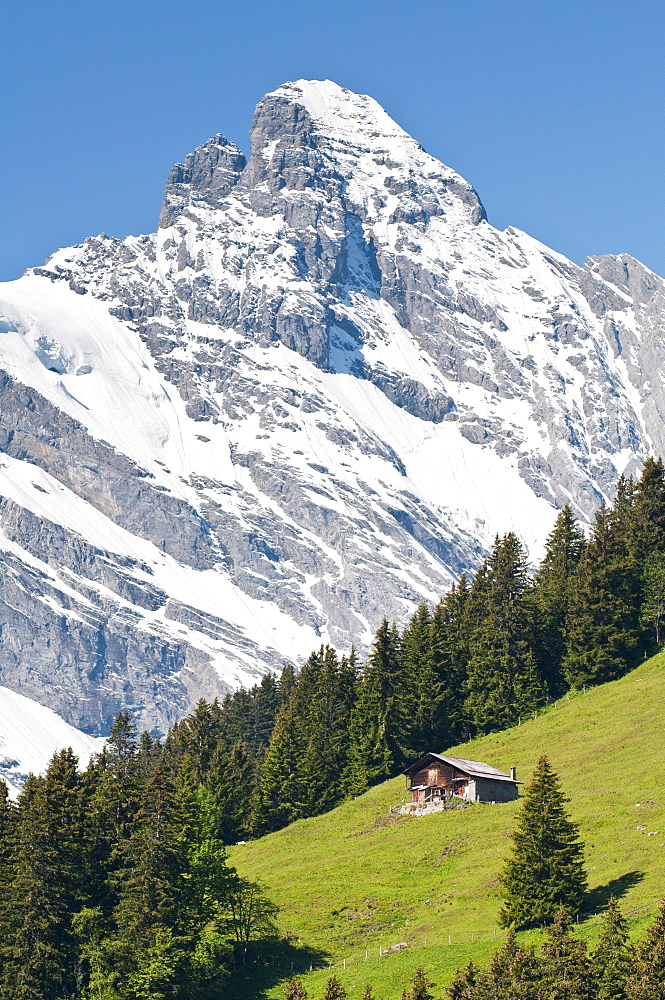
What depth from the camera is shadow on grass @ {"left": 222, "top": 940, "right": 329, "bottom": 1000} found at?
7462cm

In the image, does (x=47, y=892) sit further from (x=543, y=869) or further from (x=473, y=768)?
(x=473, y=768)

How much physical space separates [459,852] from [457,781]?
31.3 ft

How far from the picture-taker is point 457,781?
96.6 metres

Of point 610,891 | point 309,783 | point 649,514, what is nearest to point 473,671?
point 309,783

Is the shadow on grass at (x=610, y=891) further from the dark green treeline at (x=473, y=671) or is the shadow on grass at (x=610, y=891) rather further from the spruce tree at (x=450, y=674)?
the spruce tree at (x=450, y=674)

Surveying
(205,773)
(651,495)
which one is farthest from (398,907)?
(651,495)

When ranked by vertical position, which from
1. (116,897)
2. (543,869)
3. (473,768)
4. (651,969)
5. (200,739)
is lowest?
(651,969)

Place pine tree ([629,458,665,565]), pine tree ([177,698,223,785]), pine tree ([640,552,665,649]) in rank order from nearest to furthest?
1. pine tree ([640,552,665,649])
2. pine tree ([629,458,665,565])
3. pine tree ([177,698,223,785])

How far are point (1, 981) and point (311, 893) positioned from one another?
18.9 m

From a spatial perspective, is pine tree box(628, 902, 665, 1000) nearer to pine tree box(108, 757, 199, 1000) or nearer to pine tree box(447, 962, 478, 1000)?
pine tree box(447, 962, 478, 1000)

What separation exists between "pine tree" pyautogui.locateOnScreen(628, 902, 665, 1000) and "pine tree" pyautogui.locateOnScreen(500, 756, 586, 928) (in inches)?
507

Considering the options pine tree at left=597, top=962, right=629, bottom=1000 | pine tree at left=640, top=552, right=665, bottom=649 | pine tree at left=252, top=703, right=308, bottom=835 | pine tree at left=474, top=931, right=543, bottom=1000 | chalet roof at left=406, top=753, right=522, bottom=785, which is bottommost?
pine tree at left=597, top=962, right=629, bottom=1000

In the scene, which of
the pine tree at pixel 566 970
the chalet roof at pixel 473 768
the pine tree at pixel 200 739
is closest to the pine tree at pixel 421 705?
the chalet roof at pixel 473 768

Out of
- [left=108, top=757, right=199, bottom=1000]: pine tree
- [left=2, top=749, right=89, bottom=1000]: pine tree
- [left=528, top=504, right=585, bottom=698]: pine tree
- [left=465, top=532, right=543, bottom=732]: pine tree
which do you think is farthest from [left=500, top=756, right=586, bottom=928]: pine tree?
[left=528, top=504, right=585, bottom=698]: pine tree
